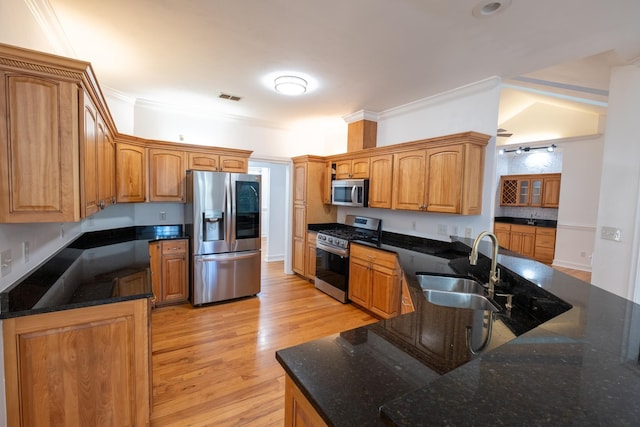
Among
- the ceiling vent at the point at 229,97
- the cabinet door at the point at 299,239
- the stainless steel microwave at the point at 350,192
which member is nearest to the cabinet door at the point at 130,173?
the ceiling vent at the point at 229,97

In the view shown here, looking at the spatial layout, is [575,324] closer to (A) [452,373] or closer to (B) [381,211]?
(A) [452,373]

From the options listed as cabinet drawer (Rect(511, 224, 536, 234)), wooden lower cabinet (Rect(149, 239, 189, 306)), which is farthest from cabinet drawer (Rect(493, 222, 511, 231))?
wooden lower cabinet (Rect(149, 239, 189, 306))

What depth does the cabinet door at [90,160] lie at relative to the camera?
5.32ft

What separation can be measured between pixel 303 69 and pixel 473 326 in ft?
8.50

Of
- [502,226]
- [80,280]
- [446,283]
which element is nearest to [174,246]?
[80,280]

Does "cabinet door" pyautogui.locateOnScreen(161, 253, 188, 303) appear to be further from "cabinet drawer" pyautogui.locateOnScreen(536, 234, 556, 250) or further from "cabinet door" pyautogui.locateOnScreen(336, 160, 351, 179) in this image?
"cabinet drawer" pyautogui.locateOnScreen(536, 234, 556, 250)

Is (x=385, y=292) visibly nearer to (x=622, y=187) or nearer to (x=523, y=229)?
(x=622, y=187)

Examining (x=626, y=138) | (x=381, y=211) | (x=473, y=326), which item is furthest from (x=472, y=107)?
(x=473, y=326)

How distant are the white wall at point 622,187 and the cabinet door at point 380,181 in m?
2.03

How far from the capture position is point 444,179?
10.1 feet

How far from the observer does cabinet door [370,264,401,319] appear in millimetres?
3211

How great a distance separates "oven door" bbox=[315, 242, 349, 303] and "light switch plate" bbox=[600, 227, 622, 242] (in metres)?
2.58

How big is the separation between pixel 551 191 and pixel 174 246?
8068 millimetres

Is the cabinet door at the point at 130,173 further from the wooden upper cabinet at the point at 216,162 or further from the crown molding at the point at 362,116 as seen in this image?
the crown molding at the point at 362,116
